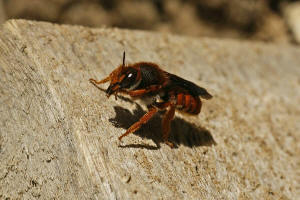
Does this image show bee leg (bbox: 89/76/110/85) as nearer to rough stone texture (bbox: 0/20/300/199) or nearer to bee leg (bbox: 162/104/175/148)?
rough stone texture (bbox: 0/20/300/199)

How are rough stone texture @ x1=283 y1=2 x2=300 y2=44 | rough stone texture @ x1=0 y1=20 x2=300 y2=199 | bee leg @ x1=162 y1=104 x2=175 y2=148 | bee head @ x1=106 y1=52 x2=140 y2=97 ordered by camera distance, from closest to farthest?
rough stone texture @ x1=0 y1=20 x2=300 y2=199, bee head @ x1=106 y1=52 x2=140 y2=97, bee leg @ x1=162 y1=104 x2=175 y2=148, rough stone texture @ x1=283 y1=2 x2=300 y2=44

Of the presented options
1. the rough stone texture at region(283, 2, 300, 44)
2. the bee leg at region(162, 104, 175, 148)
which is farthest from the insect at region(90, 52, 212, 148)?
the rough stone texture at region(283, 2, 300, 44)

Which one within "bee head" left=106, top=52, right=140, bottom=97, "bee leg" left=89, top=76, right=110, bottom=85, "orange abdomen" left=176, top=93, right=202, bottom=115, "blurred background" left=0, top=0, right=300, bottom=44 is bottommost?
"blurred background" left=0, top=0, right=300, bottom=44

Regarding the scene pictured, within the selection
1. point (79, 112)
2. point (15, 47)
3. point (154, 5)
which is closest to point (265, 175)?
point (79, 112)

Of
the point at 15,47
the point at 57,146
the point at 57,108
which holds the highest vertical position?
the point at 15,47

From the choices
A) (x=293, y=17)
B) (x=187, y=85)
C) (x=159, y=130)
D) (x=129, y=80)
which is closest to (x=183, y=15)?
(x=293, y=17)

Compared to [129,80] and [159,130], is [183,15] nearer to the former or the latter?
[159,130]

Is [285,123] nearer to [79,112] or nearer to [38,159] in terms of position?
[79,112]
